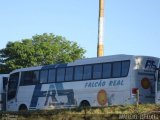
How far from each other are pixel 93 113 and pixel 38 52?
148ft

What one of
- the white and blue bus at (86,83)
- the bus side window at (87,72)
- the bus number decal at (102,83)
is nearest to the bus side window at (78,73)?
the white and blue bus at (86,83)

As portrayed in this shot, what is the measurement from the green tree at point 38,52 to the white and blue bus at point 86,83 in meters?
28.3

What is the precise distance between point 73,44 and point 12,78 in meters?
35.6

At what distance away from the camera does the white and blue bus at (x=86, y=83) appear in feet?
86.5

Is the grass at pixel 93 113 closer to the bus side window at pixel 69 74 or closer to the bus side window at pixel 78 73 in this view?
Answer: the bus side window at pixel 78 73

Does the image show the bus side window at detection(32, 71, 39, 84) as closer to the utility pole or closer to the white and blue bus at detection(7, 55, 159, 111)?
the white and blue bus at detection(7, 55, 159, 111)

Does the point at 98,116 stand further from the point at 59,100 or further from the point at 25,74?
the point at 25,74

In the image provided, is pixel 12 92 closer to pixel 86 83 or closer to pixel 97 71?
pixel 86 83

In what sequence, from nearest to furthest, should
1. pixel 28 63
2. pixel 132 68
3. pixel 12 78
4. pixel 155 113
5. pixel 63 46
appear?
1. pixel 155 113
2. pixel 132 68
3. pixel 12 78
4. pixel 28 63
5. pixel 63 46

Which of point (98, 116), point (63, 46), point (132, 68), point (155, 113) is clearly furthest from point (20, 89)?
point (63, 46)

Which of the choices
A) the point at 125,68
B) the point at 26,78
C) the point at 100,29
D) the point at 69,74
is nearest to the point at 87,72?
the point at 69,74

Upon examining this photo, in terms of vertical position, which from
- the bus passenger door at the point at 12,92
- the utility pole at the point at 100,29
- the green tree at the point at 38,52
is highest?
the green tree at the point at 38,52

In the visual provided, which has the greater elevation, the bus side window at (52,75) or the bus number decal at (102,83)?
the bus side window at (52,75)

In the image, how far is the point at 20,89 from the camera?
3412 centimetres
